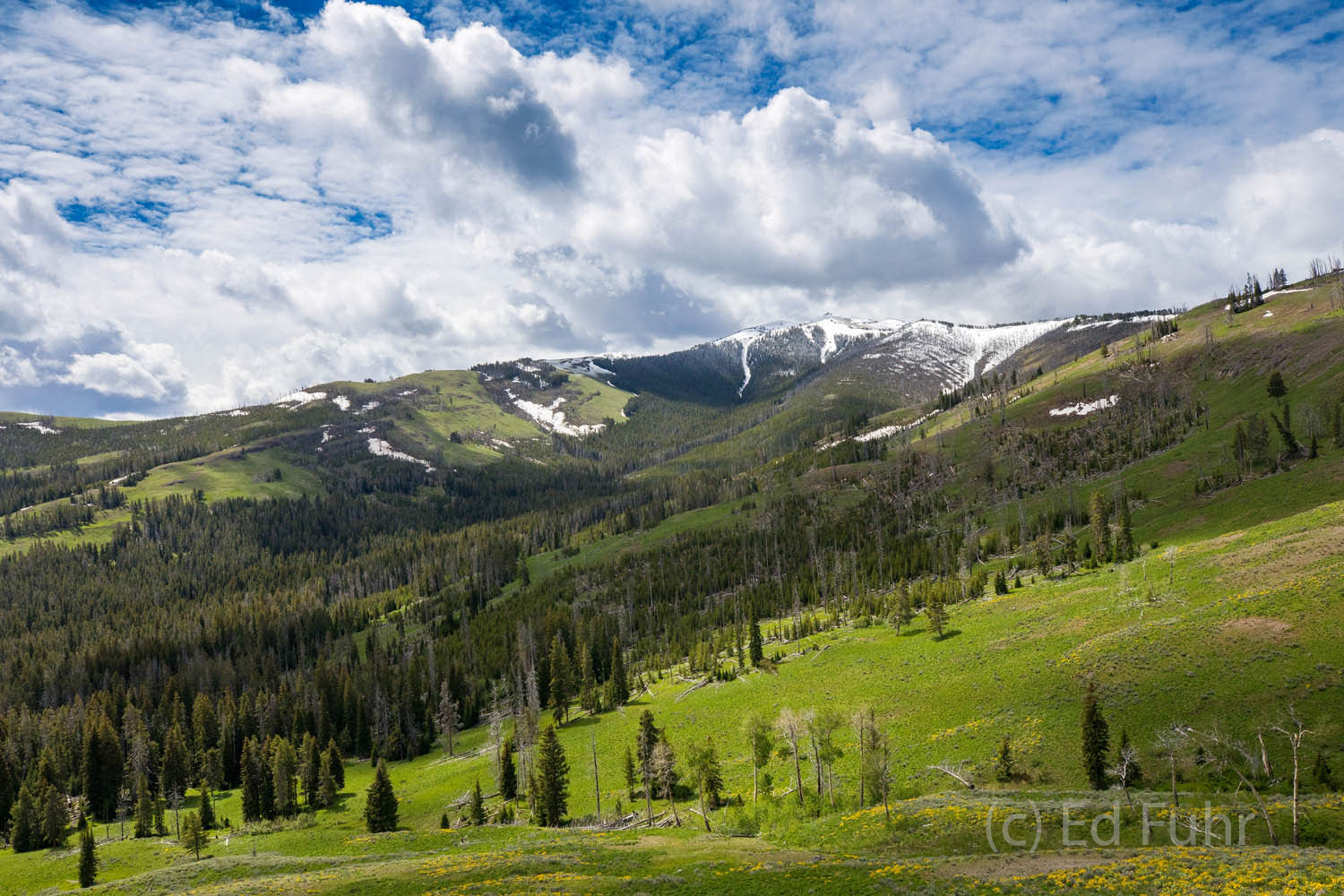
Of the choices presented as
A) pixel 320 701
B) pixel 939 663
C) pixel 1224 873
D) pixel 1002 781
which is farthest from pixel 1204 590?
pixel 320 701

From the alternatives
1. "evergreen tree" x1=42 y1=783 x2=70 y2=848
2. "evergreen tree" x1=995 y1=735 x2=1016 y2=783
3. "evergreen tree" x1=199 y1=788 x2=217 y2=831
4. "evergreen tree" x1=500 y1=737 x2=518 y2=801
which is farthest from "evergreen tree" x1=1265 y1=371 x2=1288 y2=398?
"evergreen tree" x1=42 y1=783 x2=70 y2=848

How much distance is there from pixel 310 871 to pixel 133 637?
7659 inches

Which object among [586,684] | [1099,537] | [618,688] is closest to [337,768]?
[586,684]

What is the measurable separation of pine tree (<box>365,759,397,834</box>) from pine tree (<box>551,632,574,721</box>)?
134 ft

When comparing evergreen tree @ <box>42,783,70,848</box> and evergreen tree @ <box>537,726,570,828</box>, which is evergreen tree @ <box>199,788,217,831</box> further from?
evergreen tree @ <box>537,726,570,828</box>

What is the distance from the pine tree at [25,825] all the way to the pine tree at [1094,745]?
131m

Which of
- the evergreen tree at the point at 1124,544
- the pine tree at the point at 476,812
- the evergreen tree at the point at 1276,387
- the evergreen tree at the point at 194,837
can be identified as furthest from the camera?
the evergreen tree at the point at 1276,387

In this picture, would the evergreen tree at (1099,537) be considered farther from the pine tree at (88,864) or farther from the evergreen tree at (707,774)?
the pine tree at (88,864)

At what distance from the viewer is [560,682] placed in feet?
405

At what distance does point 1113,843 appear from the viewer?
131 feet

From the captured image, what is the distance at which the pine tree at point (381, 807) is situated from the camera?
80.2m

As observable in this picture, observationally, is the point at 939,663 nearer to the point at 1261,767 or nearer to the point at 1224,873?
the point at 1261,767

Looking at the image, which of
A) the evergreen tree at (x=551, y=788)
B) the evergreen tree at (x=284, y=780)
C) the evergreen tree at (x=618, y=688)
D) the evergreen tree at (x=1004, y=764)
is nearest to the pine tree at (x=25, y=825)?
the evergreen tree at (x=284, y=780)

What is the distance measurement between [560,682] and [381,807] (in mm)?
44869
